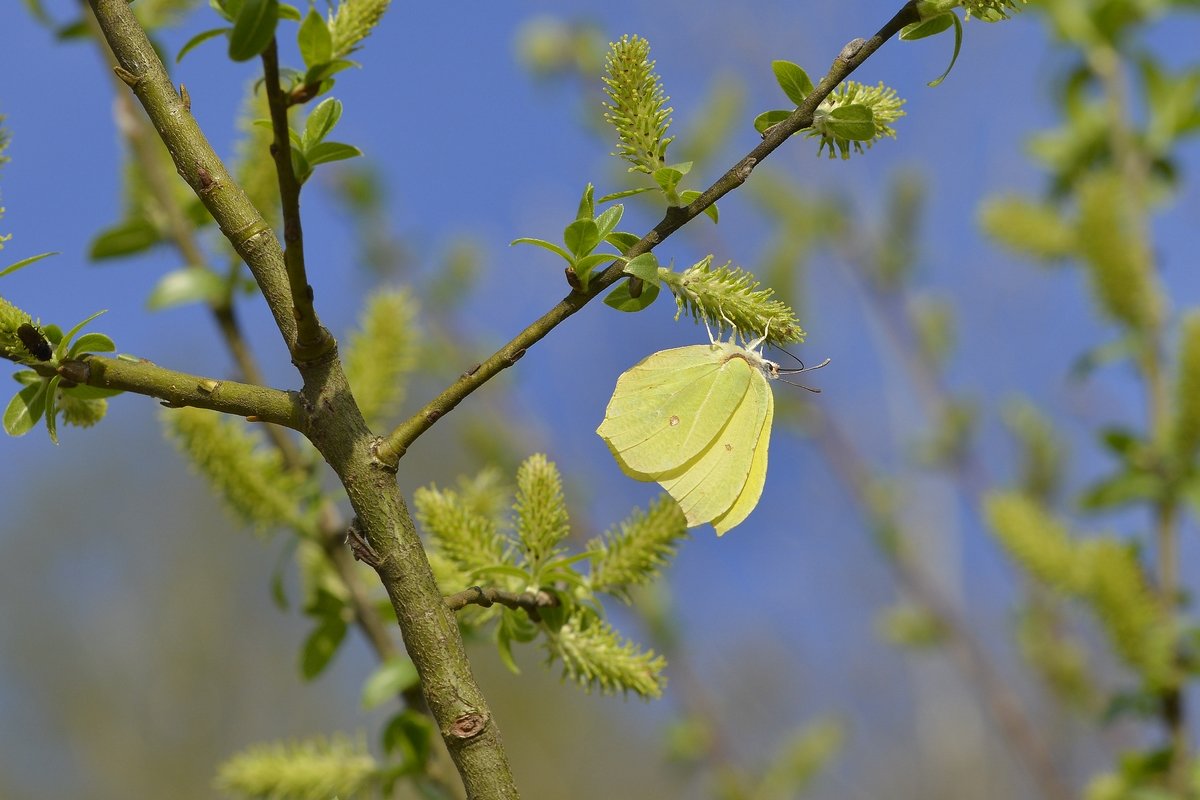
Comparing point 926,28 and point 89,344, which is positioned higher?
point 89,344

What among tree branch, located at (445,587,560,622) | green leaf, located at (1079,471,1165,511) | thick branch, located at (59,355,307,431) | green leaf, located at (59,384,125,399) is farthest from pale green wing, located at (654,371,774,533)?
green leaf, located at (1079,471,1165,511)

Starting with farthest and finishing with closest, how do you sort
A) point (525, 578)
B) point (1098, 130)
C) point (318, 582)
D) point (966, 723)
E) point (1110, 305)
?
point (966, 723) < point (1098, 130) < point (1110, 305) < point (318, 582) < point (525, 578)

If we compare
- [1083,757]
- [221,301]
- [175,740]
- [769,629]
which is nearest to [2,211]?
[221,301]

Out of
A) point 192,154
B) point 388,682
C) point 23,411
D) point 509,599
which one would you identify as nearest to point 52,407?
point 23,411

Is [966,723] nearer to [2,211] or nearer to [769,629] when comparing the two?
[2,211]

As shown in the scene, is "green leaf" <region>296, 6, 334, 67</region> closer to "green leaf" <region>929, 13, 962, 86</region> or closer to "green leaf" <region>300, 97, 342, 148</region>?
"green leaf" <region>300, 97, 342, 148</region>

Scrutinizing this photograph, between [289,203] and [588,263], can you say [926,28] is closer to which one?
[588,263]
